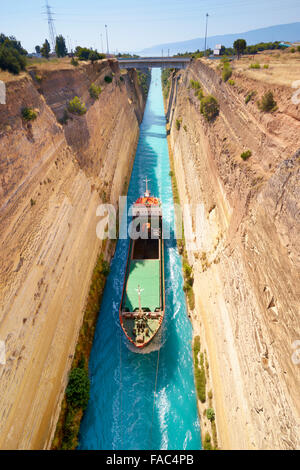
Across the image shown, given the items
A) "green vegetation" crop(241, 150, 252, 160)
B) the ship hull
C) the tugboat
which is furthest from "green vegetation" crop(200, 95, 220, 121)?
the ship hull

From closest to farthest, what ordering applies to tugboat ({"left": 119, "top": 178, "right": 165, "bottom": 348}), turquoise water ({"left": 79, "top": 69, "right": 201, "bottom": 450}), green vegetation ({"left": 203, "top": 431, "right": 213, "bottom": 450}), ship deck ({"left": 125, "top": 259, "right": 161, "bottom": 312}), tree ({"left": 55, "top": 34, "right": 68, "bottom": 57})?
green vegetation ({"left": 203, "top": 431, "right": 213, "bottom": 450})
turquoise water ({"left": 79, "top": 69, "right": 201, "bottom": 450})
tugboat ({"left": 119, "top": 178, "right": 165, "bottom": 348})
ship deck ({"left": 125, "top": 259, "right": 161, "bottom": 312})
tree ({"left": 55, "top": 34, "right": 68, "bottom": 57})

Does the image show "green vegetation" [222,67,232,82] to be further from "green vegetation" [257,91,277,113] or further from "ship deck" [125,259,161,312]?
"ship deck" [125,259,161,312]

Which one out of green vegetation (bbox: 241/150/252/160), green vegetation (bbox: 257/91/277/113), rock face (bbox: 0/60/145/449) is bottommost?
rock face (bbox: 0/60/145/449)

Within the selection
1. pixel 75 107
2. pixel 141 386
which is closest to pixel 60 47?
pixel 75 107

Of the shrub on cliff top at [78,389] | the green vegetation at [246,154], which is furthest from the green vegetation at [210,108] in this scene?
the shrub on cliff top at [78,389]

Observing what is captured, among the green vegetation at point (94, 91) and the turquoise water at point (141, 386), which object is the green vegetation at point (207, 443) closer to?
the turquoise water at point (141, 386)

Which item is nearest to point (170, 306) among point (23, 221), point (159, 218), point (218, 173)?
point (159, 218)

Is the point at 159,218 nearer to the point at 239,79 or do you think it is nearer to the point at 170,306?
the point at 170,306
